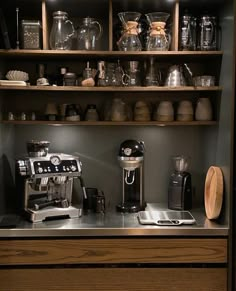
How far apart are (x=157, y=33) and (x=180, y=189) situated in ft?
3.22

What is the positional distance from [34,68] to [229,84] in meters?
1.30

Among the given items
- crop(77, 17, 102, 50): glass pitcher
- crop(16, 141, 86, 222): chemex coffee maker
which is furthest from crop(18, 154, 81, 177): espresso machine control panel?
crop(77, 17, 102, 50): glass pitcher

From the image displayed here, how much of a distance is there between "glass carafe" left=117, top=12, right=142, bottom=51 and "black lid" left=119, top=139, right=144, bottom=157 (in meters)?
0.58

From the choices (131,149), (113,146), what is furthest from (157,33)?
(113,146)

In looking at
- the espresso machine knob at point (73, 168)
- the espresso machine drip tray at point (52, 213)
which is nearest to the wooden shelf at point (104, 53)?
the espresso machine knob at point (73, 168)

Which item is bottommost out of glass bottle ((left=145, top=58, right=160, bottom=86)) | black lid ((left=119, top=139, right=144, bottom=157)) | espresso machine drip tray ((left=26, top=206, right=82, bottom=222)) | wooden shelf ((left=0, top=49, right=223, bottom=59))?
espresso machine drip tray ((left=26, top=206, right=82, bottom=222))

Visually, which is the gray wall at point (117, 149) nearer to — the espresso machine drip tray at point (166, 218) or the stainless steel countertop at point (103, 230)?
the espresso machine drip tray at point (166, 218)

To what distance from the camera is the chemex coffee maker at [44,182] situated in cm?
253

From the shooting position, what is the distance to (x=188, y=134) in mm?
3010

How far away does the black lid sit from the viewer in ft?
8.92

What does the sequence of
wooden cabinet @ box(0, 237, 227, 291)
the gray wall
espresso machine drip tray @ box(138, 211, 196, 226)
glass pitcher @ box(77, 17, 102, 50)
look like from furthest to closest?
the gray wall → glass pitcher @ box(77, 17, 102, 50) → espresso machine drip tray @ box(138, 211, 196, 226) → wooden cabinet @ box(0, 237, 227, 291)

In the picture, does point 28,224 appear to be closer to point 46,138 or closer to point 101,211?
point 101,211

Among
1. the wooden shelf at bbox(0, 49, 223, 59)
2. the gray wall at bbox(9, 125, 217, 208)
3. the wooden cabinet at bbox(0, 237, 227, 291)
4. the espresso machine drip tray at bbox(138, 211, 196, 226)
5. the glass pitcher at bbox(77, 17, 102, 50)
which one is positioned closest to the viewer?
the wooden cabinet at bbox(0, 237, 227, 291)

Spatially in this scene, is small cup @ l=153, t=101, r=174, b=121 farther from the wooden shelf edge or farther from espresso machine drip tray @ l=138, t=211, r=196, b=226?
espresso machine drip tray @ l=138, t=211, r=196, b=226
